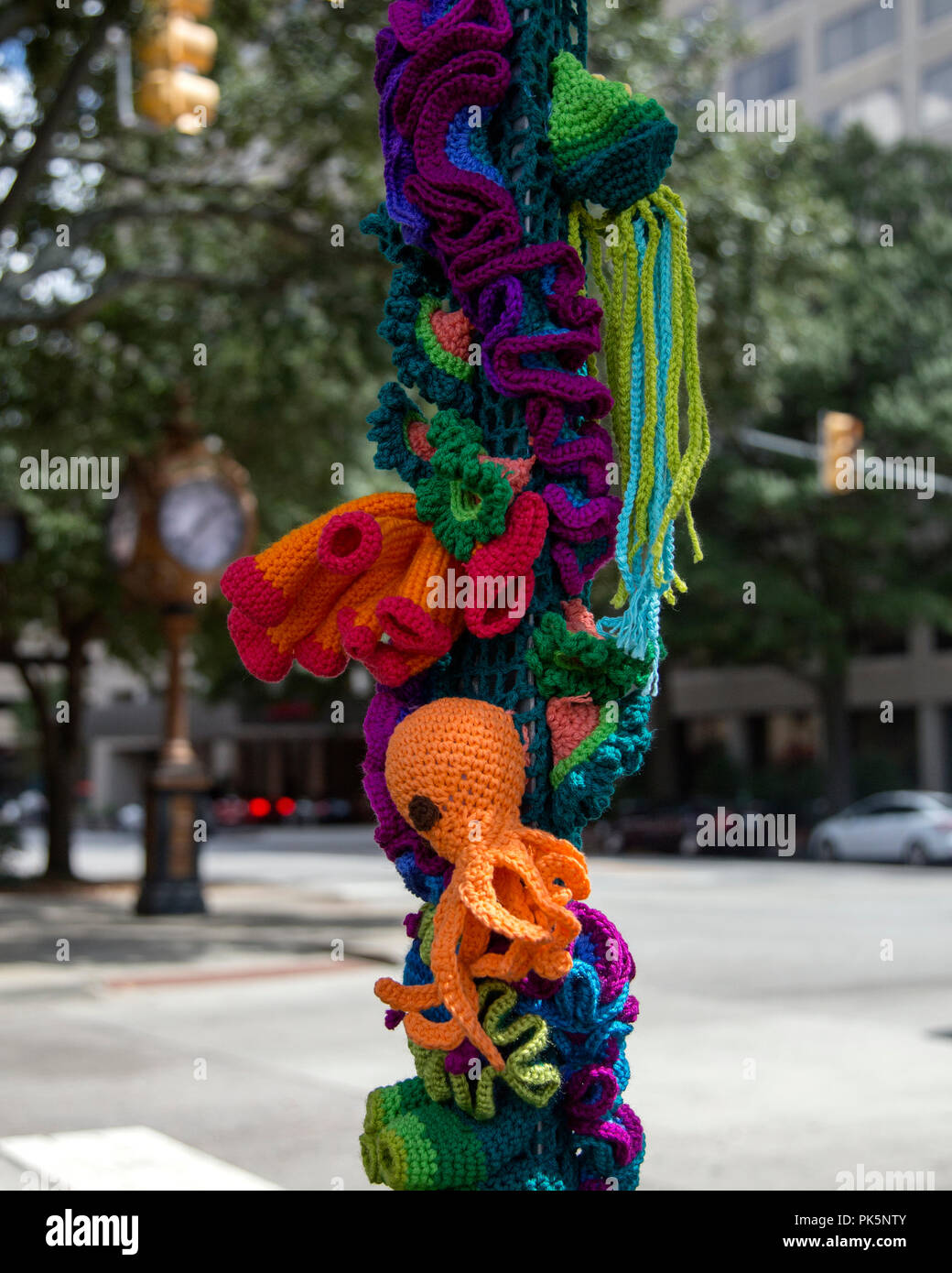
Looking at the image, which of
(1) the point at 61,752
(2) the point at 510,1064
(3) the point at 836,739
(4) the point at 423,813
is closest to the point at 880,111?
(3) the point at 836,739

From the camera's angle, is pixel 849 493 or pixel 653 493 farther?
pixel 849 493

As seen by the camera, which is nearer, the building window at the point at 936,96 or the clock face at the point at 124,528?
the clock face at the point at 124,528

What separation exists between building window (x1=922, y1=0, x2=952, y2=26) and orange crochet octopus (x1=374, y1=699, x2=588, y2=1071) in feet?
128

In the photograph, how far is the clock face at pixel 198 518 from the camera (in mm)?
13773

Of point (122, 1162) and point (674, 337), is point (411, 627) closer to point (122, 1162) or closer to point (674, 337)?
point (674, 337)

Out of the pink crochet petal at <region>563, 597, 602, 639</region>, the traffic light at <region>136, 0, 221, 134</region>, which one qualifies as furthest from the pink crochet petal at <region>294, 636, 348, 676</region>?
the traffic light at <region>136, 0, 221, 134</region>

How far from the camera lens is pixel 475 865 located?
1964 millimetres

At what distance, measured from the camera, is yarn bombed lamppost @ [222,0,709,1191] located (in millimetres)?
2010

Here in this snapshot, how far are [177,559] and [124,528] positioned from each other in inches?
36.1

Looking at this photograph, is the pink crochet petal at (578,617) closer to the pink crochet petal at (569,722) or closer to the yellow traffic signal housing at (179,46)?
the pink crochet petal at (569,722)
